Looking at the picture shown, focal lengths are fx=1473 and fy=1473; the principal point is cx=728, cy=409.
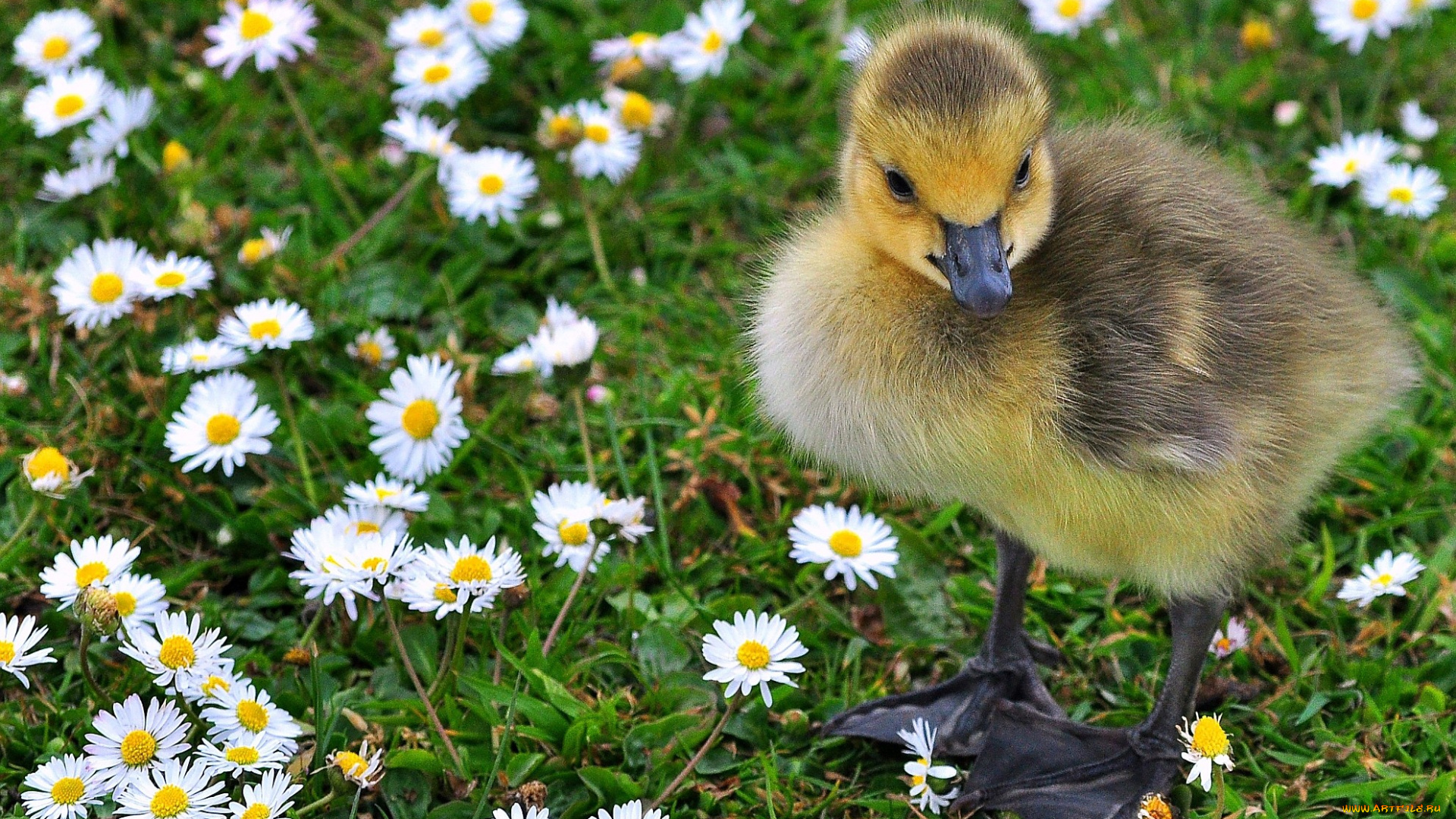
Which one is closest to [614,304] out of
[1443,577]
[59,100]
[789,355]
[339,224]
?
[339,224]

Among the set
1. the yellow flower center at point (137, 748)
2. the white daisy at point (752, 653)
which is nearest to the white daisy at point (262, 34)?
the yellow flower center at point (137, 748)

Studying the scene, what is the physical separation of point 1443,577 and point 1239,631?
40cm

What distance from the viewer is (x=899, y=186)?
2059 millimetres

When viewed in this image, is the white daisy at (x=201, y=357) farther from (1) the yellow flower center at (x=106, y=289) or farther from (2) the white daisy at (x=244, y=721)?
(2) the white daisy at (x=244, y=721)

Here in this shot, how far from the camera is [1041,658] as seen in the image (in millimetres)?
2512

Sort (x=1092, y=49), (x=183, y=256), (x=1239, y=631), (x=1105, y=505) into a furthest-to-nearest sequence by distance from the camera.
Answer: (x=1092, y=49) < (x=183, y=256) < (x=1239, y=631) < (x=1105, y=505)

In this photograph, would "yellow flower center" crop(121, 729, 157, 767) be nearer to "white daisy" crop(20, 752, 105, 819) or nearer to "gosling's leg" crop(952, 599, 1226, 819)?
"white daisy" crop(20, 752, 105, 819)

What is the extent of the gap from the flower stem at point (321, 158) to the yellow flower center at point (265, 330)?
660mm

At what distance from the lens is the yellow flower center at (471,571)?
216cm

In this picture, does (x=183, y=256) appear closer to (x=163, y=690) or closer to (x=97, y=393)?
(x=97, y=393)

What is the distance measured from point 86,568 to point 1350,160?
266 centimetres

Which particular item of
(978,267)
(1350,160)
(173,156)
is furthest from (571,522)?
(1350,160)

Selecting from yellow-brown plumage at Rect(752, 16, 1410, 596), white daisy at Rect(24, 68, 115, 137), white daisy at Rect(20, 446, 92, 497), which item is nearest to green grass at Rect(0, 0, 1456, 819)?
white daisy at Rect(24, 68, 115, 137)

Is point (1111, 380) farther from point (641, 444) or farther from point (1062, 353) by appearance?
point (641, 444)
